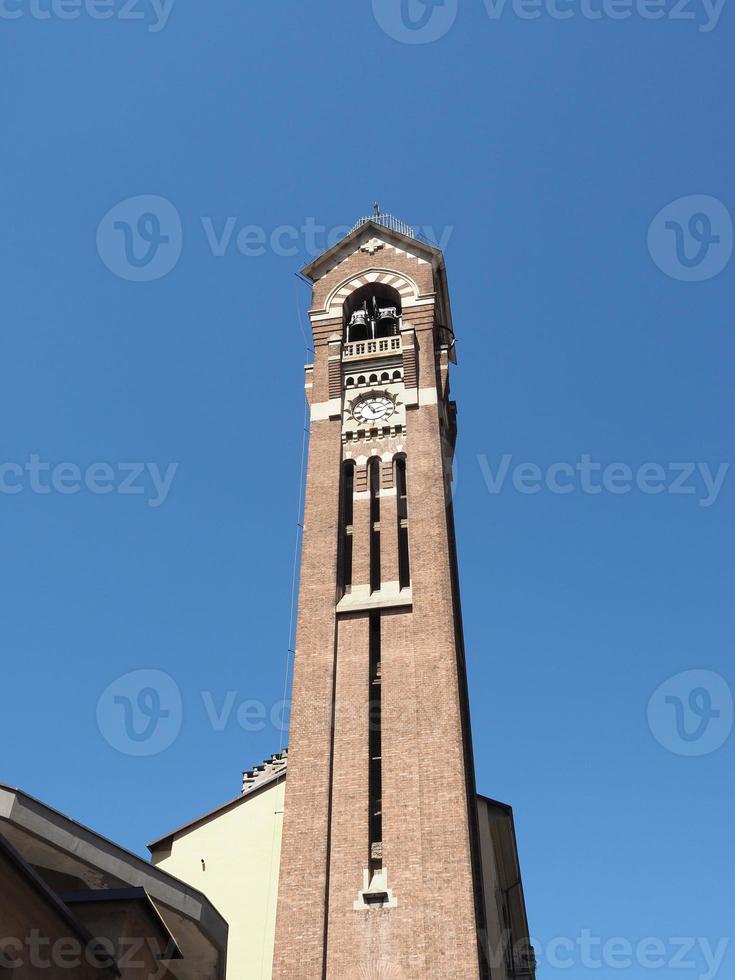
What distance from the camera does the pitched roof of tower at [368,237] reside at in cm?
3994

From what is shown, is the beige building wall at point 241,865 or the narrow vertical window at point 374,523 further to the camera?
the narrow vertical window at point 374,523

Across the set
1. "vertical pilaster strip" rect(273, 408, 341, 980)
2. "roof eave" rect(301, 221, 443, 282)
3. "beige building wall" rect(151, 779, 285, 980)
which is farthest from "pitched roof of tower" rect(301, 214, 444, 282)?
"beige building wall" rect(151, 779, 285, 980)

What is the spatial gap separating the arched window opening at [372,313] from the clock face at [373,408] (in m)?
3.43

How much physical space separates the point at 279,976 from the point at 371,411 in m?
19.2

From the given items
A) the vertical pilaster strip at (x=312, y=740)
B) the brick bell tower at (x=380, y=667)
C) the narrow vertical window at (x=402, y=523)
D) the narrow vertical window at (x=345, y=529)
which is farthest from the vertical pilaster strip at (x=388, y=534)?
the vertical pilaster strip at (x=312, y=740)

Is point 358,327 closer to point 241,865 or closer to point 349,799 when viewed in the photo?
point 349,799

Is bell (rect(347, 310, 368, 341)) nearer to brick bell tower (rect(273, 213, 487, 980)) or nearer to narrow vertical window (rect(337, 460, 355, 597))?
brick bell tower (rect(273, 213, 487, 980))

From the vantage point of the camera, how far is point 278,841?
27.5 meters

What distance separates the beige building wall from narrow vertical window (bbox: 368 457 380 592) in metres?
6.93

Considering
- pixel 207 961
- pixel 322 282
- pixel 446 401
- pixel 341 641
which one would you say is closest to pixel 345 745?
pixel 341 641

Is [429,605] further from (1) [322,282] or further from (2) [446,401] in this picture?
(1) [322,282]

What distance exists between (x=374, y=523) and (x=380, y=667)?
19.1ft

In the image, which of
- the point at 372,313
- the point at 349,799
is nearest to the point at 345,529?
the point at 349,799

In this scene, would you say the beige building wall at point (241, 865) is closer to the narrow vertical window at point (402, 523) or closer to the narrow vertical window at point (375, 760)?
the narrow vertical window at point (375, 760)
